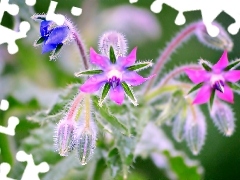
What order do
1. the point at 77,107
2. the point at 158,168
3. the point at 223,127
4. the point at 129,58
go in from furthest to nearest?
1. the point at 158,168
2. the point at 223,127
3. the point at 77,107
4. the point at 129,58

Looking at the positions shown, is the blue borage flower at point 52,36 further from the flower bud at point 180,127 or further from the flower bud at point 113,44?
the flower bud at point 180,127

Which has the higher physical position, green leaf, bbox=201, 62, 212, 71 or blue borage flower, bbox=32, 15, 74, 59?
blue borage flower, bbox=32, 15, 74, 59

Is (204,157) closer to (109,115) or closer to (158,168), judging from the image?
(158,168)

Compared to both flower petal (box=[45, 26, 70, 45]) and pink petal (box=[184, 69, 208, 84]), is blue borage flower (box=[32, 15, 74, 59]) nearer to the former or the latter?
flower petal (box=[45, 26, 70, 45])

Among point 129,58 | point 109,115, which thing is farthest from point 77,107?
point 129,58

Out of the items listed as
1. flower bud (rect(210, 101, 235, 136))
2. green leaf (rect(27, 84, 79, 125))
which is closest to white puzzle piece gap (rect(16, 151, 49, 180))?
green leaf (rect(27, 84, 79, 125))

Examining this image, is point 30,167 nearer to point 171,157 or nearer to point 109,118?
point 109,118

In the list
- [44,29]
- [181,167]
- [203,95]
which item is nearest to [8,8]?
[44,29]
